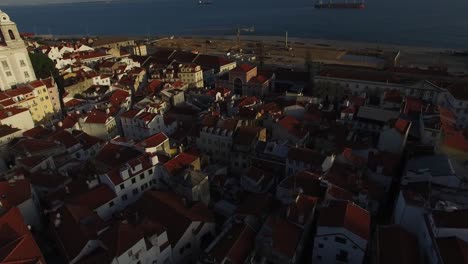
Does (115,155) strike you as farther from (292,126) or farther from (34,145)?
(292,126)

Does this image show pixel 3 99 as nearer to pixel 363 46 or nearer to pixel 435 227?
pixel 435 227

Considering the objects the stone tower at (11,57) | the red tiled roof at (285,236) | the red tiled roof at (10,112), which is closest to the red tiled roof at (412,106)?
the red tiled roof at (285,236)

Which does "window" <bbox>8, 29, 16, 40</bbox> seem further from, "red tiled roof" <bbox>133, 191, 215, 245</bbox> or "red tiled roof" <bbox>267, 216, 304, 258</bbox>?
"red tiled roof" <bbox>267, 216, 304, 258</bbox>

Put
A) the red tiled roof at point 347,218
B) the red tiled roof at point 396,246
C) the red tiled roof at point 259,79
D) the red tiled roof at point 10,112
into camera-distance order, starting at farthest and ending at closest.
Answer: the red tiled roof at point 259,79 → the red tiled roof at point 10,112 → the red tiled roof at point 347,218 → the red tiled roof at point 396,246

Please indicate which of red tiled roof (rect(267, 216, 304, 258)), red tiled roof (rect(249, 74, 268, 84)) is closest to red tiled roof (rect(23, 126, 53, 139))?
red tiled roof (rect(267, 216, 304, 258))

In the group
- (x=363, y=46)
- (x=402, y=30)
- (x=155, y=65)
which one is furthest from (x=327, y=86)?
(x=402, y=30)

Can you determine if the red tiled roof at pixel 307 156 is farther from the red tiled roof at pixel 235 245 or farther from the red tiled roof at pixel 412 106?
the red tiled roof at pixel 412 106

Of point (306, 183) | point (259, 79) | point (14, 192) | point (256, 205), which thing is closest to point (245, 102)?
point (259, 79)
